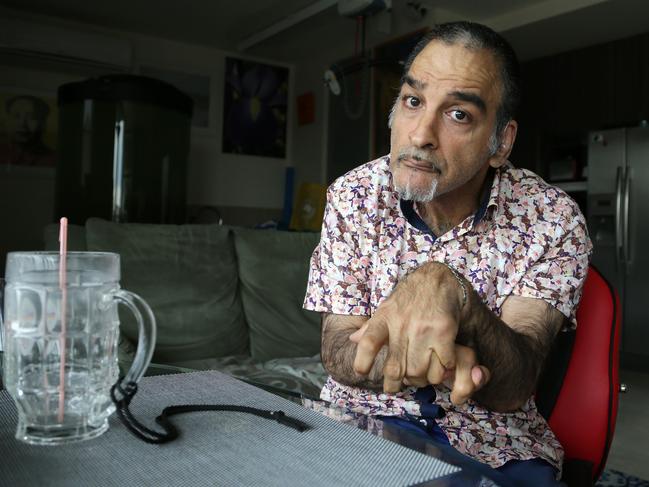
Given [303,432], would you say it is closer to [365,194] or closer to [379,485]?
[379,485]

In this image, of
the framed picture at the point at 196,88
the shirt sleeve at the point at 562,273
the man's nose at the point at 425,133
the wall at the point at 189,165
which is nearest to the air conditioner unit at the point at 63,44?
the wall at the point at 189,165

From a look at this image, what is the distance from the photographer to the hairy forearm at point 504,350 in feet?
2.79

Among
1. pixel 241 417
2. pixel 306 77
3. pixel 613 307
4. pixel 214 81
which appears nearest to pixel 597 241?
pixel 306 77

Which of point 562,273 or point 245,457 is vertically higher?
point 562,273

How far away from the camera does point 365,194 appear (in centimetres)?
124

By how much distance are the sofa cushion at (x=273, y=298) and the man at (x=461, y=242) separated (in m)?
1.37

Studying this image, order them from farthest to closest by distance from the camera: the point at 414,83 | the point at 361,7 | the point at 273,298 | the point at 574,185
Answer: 1. the point at 574,185
2. the point at 361,7
3. the point at 273,298
4. the point at 414,83

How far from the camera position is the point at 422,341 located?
0.69m

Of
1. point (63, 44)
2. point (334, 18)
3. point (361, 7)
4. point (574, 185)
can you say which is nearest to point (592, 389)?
point (361, 7)

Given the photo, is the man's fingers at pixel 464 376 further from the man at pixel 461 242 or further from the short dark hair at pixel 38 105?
the short dark hair at pixel 38 105

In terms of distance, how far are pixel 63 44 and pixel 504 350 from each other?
4.36 meters

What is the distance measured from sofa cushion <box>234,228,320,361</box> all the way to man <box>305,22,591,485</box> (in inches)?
53.9

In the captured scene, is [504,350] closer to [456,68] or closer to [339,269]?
[339,269]

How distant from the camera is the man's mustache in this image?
113cm
